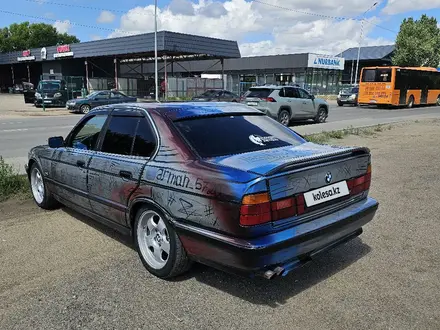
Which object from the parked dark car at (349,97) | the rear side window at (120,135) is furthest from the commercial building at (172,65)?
the rear side window at (120,135)

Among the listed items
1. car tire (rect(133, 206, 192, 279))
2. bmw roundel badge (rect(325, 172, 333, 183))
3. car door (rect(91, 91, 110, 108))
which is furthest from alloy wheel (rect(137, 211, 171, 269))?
Answer: car door (rect(91, 91, 110, 108))

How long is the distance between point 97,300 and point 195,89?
131 feet

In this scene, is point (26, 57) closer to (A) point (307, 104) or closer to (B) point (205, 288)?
(A) point (307, 104)

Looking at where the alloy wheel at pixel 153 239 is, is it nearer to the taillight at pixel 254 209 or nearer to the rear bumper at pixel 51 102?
the taillight at pixel 254 209

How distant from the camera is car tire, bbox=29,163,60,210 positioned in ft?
17.5

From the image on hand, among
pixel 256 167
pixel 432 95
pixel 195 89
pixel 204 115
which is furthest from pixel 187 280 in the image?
pixel 195 89

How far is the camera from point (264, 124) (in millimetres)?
4367

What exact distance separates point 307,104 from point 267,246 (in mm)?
16167

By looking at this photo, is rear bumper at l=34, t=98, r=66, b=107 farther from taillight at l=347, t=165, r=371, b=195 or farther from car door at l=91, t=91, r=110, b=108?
taillight at l=347, t=165, r=371, b=195

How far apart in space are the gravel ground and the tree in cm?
10179

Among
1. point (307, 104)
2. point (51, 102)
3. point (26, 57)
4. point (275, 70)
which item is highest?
point (26, 57)

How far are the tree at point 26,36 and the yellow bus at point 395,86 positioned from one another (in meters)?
86.6

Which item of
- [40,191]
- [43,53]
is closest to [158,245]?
[40,191]

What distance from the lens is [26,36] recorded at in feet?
314
